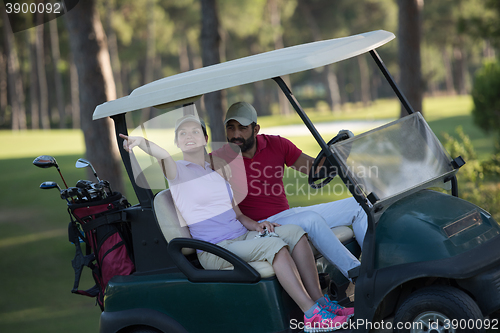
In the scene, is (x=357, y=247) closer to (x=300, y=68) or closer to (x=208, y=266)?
(x=208, y=266)

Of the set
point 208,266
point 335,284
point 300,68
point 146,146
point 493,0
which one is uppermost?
point 493,0

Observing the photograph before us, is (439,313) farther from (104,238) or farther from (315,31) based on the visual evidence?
(315,31)

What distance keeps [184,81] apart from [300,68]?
0.72 meters

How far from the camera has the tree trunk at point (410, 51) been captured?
20.5 feet

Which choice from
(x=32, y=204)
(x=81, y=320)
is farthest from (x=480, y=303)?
(x=32, y=204)

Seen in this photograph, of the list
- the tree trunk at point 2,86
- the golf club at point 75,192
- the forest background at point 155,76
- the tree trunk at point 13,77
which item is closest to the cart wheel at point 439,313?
the forest background at point 155,76

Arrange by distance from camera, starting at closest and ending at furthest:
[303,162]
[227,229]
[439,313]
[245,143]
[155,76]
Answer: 1. [439,313]
2. [227,229]
3. [245,143]
4. [303,162]
5. [155,76]

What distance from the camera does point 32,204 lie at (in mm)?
A: 9734

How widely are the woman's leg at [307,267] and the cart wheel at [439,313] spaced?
46 centimetres

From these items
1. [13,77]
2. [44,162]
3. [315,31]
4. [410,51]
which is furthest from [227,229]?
[315,31]

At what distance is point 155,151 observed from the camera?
2.72m

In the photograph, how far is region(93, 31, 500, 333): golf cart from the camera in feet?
7.34

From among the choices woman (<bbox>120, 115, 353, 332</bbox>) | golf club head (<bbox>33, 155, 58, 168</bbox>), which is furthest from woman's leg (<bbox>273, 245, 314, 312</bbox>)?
golf club head (<bbox>33, 155, 58, 168</bbox>)

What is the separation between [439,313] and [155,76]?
125 feet
